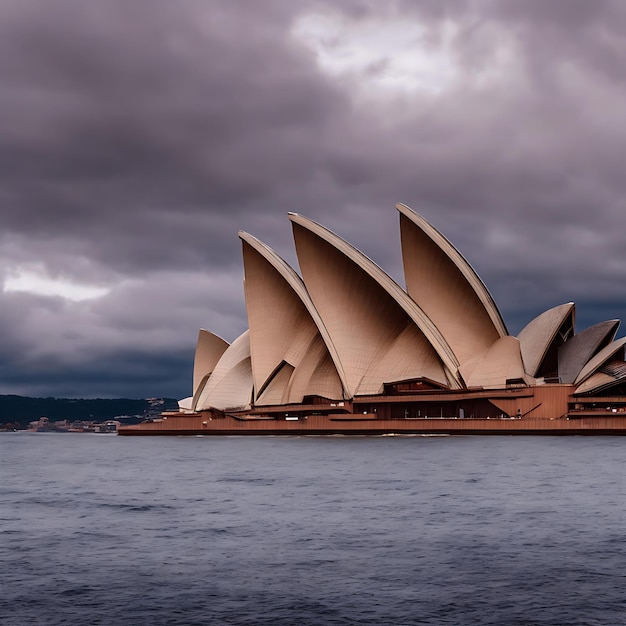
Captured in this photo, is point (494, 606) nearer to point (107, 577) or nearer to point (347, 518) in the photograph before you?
point (107, 577)

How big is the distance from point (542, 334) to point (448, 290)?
30.8 feet

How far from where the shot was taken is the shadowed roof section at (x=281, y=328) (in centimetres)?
7894

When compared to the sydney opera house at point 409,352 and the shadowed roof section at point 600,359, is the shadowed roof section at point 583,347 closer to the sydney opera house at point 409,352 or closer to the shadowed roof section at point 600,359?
the sydney opera house at point 409,352

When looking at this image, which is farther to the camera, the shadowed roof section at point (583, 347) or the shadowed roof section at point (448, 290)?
the shadowed roof section at point (583, 347)

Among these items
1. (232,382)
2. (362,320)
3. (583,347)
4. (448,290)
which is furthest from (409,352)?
(232,382)

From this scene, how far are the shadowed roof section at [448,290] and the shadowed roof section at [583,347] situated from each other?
677 centimetres

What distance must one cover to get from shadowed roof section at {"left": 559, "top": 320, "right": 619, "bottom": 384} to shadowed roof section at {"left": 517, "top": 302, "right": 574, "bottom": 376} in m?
1.61

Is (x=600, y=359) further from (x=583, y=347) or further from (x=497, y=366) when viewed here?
(x=497, y=366)

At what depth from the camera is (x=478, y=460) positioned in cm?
4112

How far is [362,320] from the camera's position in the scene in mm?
74312

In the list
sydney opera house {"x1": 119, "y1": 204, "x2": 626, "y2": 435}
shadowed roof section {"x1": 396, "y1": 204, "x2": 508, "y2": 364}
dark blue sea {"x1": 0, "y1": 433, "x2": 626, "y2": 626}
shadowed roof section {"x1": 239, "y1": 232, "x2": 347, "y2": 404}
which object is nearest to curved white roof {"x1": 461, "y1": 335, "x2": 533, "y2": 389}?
sydney opera house {"x1": 119, "y1": 204, "x2": 626, "y2": 435}

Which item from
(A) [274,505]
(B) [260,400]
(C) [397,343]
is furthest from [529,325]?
(A) [274,505]

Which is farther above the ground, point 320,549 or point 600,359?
point 600,359

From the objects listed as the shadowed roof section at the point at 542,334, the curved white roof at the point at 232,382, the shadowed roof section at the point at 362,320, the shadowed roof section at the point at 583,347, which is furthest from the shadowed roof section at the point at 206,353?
the shadowed roof section at the point at 583,347
